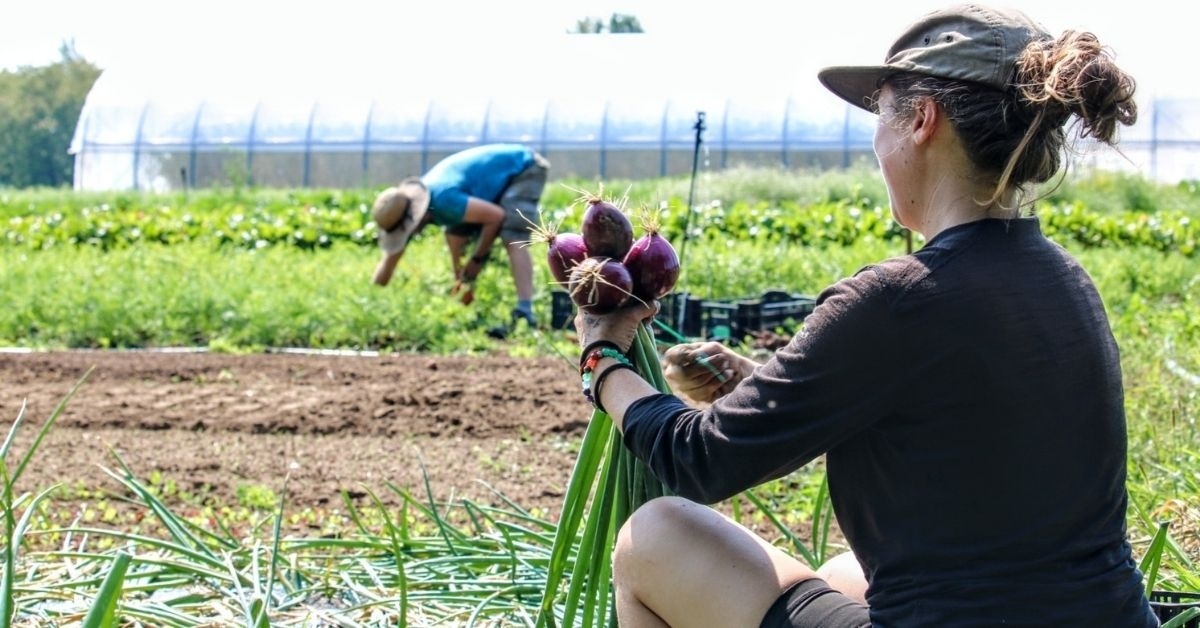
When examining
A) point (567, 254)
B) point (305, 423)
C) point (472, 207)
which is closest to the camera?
point (567, 254)

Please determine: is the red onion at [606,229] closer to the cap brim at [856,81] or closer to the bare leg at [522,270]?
the cap brim at [856,81]

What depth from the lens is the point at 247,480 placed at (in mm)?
4453

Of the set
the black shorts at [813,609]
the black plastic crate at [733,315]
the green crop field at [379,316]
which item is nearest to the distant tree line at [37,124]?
the green crop field at [379,316]

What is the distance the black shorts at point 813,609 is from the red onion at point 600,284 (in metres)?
0.50

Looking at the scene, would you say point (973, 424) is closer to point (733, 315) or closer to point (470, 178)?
point (733, 315)

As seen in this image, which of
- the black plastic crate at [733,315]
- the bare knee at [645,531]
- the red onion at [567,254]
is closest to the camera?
the bare knee at [645,531]

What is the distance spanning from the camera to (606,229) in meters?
2.04

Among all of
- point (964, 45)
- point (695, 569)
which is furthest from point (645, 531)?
point (964, 45)

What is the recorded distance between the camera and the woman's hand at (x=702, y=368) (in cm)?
212

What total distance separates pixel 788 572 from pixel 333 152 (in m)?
19.0

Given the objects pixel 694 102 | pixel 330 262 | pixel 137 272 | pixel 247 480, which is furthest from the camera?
pixel 694 102

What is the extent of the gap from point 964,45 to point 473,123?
61.4 ft

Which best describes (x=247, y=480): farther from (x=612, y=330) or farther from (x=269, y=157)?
(x=269, y=157)

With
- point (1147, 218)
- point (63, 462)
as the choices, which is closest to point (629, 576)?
point (63, 462)
